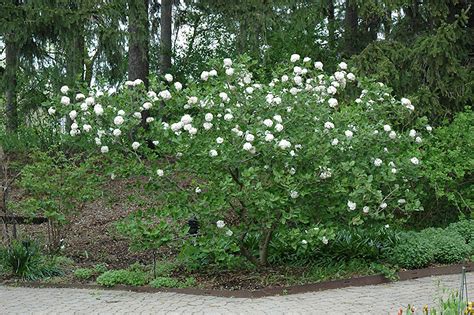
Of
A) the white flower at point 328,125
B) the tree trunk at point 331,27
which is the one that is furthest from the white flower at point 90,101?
the tree trunk at point 331,27

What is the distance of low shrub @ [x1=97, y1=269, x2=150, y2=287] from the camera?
25.1 feet

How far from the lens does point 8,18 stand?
13.0 meters

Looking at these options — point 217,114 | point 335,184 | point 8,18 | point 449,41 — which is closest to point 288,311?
point 335,184

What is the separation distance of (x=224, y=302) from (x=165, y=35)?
46.0 ft

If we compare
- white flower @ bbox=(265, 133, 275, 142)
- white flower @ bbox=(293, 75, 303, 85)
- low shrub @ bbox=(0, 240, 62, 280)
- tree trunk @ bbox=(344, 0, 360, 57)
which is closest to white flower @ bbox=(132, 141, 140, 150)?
white flower @ bbox=(265, 133, 275, 142)

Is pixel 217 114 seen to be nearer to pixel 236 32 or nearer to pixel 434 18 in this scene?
pixel 434 18

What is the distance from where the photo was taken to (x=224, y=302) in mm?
6781

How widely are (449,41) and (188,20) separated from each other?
39.9ft

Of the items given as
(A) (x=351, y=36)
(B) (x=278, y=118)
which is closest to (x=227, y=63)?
(B) (x=278, y=118)

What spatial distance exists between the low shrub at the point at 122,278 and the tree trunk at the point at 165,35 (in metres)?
12.4

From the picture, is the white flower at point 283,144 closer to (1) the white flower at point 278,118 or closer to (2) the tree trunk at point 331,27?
(1) the white flower at point 278,118

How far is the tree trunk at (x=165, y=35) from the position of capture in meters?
19.0

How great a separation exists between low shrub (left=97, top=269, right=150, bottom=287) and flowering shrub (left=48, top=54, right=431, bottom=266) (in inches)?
22.6

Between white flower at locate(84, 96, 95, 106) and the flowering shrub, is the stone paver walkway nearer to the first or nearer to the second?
the flowering shrub
